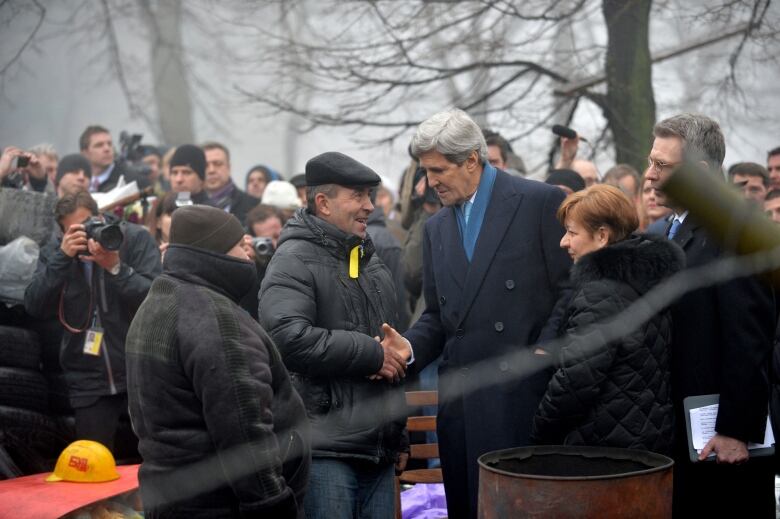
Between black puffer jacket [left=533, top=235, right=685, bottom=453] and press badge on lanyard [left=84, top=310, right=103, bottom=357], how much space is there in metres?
3.14

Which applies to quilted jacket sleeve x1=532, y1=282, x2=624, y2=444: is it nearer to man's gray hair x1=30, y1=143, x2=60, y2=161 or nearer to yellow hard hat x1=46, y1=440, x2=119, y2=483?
yellow hard hat x1=46, y1=440, x2=119, y2=483

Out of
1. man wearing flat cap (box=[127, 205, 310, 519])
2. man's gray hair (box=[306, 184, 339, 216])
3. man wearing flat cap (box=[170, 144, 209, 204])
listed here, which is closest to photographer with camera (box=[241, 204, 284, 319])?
man wearing flat cap (box=[170, 144, 209, 204])

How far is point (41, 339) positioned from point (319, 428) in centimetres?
303

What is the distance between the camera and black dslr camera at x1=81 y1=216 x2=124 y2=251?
5.96 meters

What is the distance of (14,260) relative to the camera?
667cm

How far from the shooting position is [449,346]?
4578mm

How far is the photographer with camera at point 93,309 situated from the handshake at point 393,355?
2.20 meters

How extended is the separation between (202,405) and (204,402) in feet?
0.20

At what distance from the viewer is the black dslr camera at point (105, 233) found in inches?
235

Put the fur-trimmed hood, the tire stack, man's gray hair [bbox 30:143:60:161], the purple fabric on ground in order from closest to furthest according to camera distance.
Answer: the fur-trimmed hood → the purple fabric on ground → the tire stack → man's gray hair [bbox 30:143:60:161]

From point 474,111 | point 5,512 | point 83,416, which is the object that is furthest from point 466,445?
point 474,111

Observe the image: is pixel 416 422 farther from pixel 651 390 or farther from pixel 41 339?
pixel 41 339

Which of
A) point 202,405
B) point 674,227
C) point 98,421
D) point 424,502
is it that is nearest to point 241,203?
point 98,421

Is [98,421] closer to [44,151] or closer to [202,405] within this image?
[202,405]
